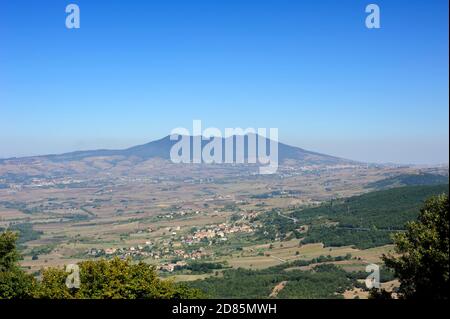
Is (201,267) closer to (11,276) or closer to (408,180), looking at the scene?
(11,276)

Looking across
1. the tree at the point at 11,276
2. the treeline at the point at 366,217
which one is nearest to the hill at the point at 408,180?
the treeline at the point at 366,217

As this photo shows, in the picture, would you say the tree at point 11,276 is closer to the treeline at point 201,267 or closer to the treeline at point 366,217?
the treeline at point 201,267

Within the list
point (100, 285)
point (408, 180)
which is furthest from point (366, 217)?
point (408, 180)

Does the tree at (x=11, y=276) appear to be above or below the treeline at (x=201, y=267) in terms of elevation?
above

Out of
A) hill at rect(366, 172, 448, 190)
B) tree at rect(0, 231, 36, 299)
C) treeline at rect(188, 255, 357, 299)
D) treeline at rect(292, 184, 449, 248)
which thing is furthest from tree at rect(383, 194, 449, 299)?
hill at rect(366, 172, 448, 190)

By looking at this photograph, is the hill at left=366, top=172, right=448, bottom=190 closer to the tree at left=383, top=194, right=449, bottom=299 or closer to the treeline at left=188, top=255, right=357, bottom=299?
the treeline at left=188, top=255, right=357, bottom=299
